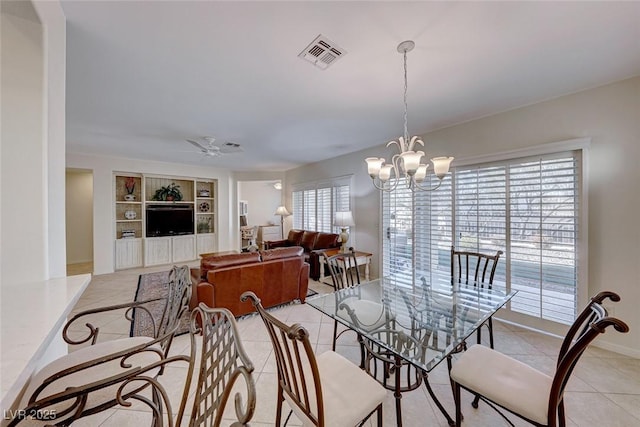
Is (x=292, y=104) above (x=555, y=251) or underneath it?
above

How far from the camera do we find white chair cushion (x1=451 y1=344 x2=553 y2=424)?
1.22 metres

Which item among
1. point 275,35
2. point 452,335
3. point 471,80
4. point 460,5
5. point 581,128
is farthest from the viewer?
point 581,128

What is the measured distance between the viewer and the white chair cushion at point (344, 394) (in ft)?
3.81

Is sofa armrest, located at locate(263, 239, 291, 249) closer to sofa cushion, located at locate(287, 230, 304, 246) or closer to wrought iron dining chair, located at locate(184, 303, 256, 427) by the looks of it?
sofa cushion, located at locate(287, 230, 304, 246)

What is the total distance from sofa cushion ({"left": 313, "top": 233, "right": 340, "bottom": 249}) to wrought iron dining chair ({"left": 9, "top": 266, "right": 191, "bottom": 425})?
3680 mm

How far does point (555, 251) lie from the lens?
2.60 metres

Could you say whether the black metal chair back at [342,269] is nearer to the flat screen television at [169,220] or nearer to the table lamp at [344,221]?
the table lamp at [344,221]

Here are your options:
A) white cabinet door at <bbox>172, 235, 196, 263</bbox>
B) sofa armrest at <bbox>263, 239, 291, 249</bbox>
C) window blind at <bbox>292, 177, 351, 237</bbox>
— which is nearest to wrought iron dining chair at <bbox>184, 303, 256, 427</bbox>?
window blind at <bbox>292, 177, 351, 237</bbox>

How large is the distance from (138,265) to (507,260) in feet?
23.7

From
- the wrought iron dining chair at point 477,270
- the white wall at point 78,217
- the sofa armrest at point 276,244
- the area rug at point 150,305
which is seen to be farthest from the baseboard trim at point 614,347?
the white wall at point 78,217

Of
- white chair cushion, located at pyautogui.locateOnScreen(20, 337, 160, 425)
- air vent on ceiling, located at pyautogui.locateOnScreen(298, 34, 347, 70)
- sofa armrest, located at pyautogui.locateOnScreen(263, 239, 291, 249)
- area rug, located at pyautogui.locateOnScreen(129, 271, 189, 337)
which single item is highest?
air vent on ceiling, located at pyautogui.locateOnScreen(298, 34, 347, 70)

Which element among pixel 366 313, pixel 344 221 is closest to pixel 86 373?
pixel 366 313

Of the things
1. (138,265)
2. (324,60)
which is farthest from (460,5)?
(138,265)

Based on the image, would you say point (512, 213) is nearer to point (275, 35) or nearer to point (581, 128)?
point (581, 128)
